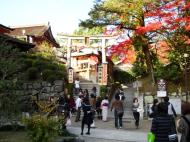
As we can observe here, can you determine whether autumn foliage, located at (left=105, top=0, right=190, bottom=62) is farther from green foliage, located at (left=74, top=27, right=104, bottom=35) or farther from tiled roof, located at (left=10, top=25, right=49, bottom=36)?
tiled roof, located at (left=10, top=25, right=49, bottom=36)

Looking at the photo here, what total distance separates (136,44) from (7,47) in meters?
14.2

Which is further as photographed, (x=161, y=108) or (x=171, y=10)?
(x=171, y=10)

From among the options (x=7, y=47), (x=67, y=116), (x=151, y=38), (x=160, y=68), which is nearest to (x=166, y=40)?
(x=151, y=38)

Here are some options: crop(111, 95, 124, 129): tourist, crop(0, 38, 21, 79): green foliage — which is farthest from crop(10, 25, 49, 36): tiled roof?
crop(0, 38, 21, 79): green foliage

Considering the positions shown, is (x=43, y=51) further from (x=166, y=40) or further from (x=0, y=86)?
(x=0, y=86)

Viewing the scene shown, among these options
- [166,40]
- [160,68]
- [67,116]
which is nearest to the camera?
[67,116]

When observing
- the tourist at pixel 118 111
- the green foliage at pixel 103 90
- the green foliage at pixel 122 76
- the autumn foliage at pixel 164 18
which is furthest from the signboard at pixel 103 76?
the tourist at pixel 118 111

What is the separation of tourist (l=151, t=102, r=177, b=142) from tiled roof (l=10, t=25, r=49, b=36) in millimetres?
36805

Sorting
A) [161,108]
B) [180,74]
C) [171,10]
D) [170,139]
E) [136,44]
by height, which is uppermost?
[171,10]

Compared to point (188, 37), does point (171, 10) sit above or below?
above

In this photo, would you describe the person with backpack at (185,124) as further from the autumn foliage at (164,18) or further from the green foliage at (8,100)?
the autumn foliage at (164,18)

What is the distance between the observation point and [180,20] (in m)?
26.0

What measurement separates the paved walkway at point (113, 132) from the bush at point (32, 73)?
4498 mm

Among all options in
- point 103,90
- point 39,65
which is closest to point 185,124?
point 39,65
